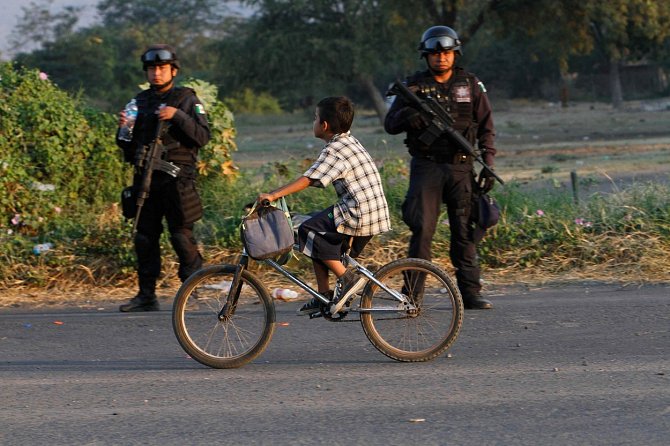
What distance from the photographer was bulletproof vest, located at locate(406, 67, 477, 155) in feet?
25.9

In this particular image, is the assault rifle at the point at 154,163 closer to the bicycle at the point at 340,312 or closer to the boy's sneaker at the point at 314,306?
the bicycle at the point at 340,312

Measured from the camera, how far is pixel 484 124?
8156 mm

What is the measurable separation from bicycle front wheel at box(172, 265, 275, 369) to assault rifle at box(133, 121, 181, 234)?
1.79 meters

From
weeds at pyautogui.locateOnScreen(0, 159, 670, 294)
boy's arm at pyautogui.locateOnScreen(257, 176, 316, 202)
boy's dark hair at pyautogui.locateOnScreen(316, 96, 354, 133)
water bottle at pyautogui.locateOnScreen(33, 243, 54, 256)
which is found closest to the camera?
boy's arm at pyautogui.locateOnScreen(257, 176, 316, 202)

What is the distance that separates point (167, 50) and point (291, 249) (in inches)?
91.1

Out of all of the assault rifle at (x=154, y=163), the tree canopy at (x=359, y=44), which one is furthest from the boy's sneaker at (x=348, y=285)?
the tree canopy at (x=359, y=44)

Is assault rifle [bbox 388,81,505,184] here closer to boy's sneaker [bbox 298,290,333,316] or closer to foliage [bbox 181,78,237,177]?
boy's sneaker [bbox 298,290,333,316]

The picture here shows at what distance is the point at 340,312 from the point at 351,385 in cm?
63

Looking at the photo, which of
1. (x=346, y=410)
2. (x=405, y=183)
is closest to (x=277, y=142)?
(x=405, y=183)

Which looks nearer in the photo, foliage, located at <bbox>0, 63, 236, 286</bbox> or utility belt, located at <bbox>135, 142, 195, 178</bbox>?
utility belt, located at <bbox>135, 142, 195, 178</bbox>

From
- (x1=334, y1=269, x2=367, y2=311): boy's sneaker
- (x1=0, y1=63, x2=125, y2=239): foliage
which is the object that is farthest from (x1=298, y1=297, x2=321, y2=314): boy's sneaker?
(x1=0, y1=63, x2=125, y2=239): foliage

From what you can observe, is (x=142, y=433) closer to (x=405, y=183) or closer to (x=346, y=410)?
(x=346, y=410)

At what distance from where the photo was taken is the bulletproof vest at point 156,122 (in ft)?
27.4

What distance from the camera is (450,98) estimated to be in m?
7.93
